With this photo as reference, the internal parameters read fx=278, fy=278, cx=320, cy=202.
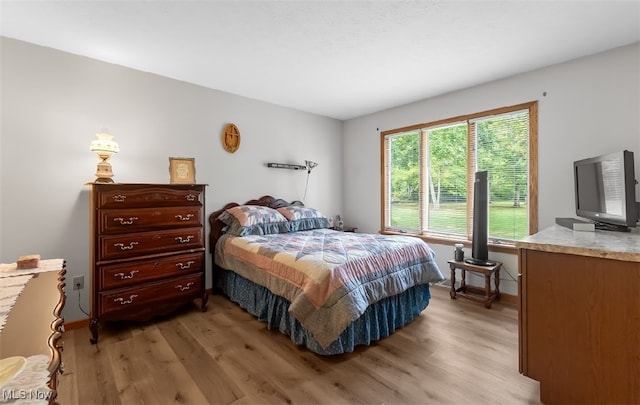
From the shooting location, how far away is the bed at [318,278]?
6.40 ft

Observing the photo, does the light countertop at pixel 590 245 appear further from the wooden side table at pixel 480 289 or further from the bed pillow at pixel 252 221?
the bed pillow at pixel 252 221

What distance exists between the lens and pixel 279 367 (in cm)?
194

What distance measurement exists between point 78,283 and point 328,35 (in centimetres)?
313

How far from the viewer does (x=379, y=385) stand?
1758mm

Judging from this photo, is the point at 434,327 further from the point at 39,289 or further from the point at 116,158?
the point at 116,158

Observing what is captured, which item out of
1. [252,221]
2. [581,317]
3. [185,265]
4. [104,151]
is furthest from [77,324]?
[581,317]

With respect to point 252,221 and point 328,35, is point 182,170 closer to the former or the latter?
point 252,221

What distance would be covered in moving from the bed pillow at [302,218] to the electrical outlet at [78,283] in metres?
2.11

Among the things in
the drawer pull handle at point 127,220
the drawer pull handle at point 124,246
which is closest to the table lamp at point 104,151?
the drawer pull handle at point 127,220

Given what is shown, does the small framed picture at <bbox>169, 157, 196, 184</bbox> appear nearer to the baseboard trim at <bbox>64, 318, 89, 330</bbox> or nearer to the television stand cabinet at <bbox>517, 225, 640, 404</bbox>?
the baseboard trim at <bbox>64, 318, 89, 330</bbox>

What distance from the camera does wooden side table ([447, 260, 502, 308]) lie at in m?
2.89

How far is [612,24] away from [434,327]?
280 centimetres

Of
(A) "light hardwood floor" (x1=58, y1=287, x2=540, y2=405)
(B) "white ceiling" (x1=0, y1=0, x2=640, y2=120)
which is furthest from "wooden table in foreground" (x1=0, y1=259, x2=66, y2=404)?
(B) "white ceiling" (x1=0, y1=0, x2=640, y2=120)

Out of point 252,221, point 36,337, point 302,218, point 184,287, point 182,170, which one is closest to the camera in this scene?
point 36,337
